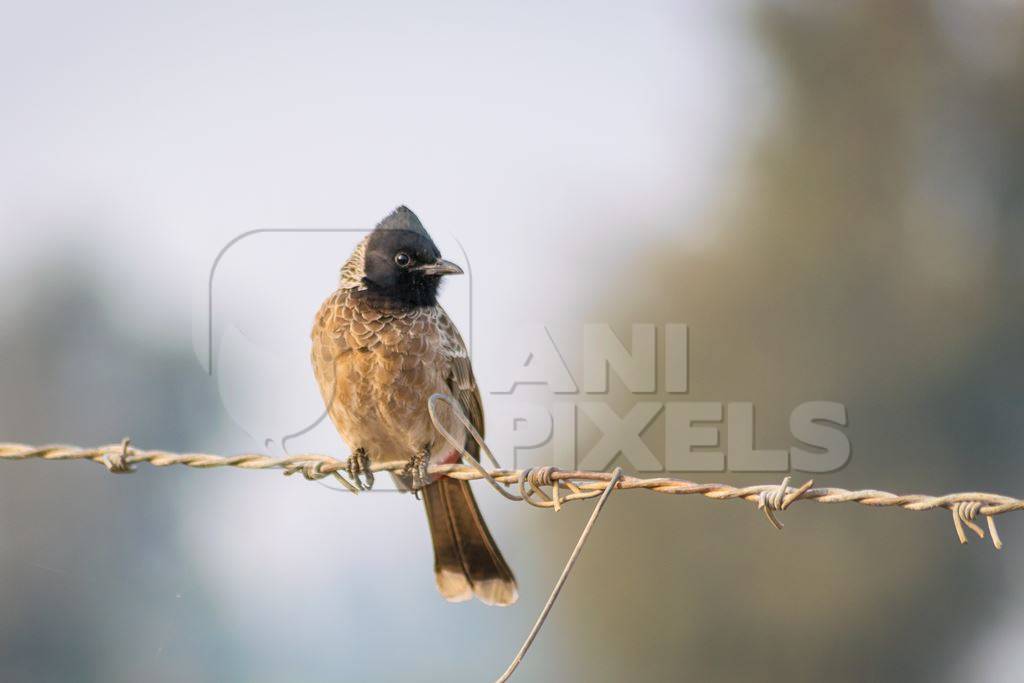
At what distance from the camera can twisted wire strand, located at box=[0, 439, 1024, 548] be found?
A: 2.93 m

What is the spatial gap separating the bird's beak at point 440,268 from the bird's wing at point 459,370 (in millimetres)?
215

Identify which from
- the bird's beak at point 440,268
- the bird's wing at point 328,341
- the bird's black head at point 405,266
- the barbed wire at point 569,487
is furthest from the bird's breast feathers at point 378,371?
the barbed wire at point 569,487

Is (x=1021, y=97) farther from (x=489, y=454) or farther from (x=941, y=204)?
(x=489, y=454)

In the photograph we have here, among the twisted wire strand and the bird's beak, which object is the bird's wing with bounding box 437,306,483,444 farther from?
the twisted wire strand

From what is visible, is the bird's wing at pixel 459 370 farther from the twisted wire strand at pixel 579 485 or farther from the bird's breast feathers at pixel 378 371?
the twisted wire strand at pixel 579 485

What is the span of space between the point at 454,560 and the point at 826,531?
16207 mm

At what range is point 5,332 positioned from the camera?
31516mm

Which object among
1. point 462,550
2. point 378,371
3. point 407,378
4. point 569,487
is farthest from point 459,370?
point 569,487

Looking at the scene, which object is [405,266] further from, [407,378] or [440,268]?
[407,378]

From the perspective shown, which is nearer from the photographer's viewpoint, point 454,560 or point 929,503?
point 929,503

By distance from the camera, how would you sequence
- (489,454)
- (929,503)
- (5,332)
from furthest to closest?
(5,332)
(489,454)
(929,503)

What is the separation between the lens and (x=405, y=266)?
5.53 metres

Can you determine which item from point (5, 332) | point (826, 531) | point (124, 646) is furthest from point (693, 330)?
point (5, 332)

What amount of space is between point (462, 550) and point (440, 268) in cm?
141
